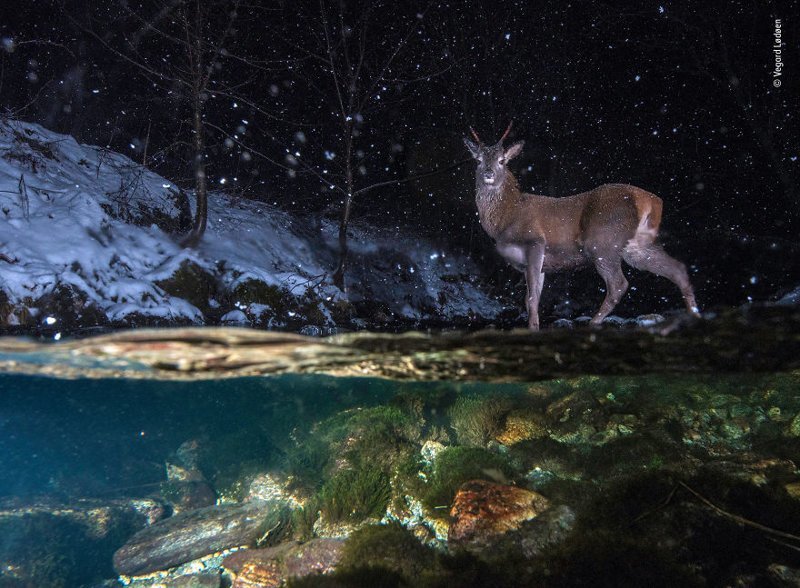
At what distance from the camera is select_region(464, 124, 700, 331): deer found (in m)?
6.79

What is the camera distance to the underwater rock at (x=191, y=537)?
293 inches

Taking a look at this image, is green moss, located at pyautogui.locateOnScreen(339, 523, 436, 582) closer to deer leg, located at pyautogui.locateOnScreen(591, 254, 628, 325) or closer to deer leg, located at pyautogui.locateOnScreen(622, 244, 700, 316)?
deer leg, located at pyautogui.locateOnScreen(591, 254, 628, 325)

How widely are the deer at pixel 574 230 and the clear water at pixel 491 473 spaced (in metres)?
2.35

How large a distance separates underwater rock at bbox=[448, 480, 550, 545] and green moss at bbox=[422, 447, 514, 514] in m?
0.63

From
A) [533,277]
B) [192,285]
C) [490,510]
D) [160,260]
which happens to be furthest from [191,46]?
[490,510]

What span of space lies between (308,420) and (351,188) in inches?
299

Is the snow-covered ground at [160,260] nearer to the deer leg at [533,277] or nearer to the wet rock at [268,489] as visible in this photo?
the wet rock at [268,489]

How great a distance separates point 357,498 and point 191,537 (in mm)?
3754

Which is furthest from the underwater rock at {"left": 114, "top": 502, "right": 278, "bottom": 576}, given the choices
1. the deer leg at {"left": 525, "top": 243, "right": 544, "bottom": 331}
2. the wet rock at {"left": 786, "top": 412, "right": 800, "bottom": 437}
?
the wet rock at {"left": 786, "top": 412, "right": 800, "bottom": 437}

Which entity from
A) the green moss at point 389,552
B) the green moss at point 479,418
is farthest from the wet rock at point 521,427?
the green moss at point 389,552

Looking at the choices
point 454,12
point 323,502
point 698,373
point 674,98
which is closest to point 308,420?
point 323,502

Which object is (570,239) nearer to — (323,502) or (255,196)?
(323,502)

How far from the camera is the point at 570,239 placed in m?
7.68

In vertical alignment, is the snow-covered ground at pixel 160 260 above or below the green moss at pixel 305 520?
above
